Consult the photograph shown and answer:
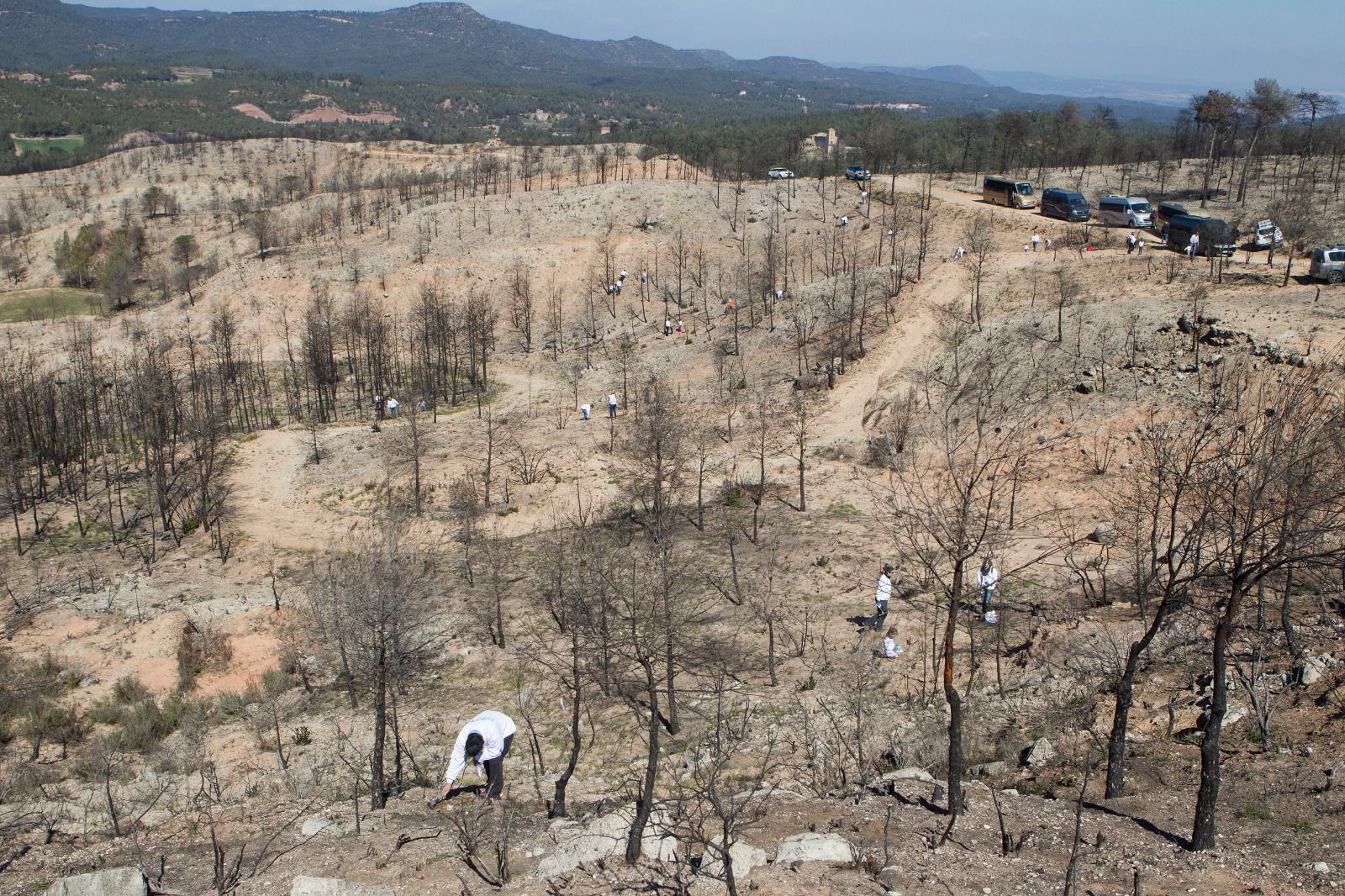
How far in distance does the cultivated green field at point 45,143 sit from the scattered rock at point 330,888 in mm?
152820

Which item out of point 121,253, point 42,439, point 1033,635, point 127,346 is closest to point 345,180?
point 121,253

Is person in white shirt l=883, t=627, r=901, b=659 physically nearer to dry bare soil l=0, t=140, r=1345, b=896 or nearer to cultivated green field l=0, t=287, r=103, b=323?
dry bare soil l=0, t=140, r=1345, b=896

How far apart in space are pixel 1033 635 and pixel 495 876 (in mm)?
13156

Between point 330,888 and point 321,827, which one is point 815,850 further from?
point 321,827

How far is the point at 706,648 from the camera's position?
19844mm

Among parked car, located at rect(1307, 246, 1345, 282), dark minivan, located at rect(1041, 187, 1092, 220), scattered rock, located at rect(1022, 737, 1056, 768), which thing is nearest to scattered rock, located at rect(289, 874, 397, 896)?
scattered rock, located at rect(1022, 737, 1056, 768)

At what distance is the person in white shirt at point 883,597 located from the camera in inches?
802

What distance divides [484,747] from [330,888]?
3.27m

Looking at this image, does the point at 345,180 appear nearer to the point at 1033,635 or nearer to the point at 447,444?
the point at 447,444

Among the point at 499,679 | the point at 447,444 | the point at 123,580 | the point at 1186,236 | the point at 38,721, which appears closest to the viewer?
the point at 38,721

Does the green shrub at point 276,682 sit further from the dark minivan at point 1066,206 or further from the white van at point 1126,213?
the dark minivan at point 1066,206

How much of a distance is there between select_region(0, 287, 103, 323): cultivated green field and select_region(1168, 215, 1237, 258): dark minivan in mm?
66444

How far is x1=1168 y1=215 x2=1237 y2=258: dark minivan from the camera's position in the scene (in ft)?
127

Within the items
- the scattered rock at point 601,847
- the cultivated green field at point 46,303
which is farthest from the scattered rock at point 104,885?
the cultivated green field at point 46,303
